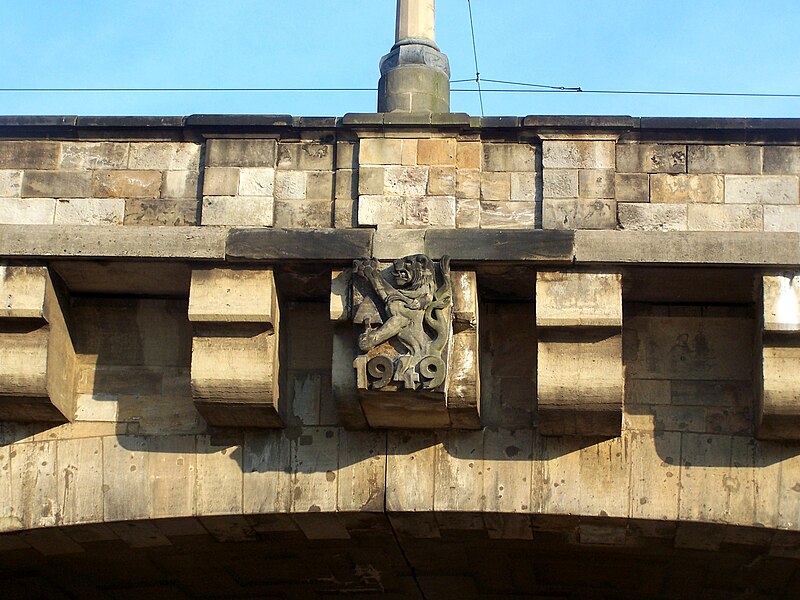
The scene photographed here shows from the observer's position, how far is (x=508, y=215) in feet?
39.4

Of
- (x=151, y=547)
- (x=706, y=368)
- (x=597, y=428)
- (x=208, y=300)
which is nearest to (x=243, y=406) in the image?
(x=208, y=300)

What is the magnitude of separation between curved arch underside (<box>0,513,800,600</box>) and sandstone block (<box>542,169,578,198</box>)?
93.4 inches

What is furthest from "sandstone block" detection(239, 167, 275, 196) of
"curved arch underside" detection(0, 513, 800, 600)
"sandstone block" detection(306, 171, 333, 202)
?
"curved arch underside" detection(0, 513, 800, 600)

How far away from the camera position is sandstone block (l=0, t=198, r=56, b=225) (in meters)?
12.4

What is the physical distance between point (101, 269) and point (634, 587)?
5.16 m

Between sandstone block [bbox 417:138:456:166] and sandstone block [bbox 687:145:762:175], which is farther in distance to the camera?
sandstone block [bbox 417:138:456:166]

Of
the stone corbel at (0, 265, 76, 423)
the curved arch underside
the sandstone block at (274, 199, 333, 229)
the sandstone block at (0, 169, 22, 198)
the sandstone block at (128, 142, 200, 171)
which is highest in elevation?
the sandstone block at (128, 142, 200, 171)

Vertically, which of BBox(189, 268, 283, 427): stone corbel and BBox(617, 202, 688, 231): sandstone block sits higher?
BBox(617, 202, 688, 231): sandstone block

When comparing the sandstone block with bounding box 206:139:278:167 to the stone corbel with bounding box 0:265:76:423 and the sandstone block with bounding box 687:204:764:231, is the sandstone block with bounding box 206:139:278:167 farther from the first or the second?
the sandstone block with bounding box 687:204:764:231

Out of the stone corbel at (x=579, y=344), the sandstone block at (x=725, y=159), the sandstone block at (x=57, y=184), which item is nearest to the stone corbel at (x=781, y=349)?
the sandstone block at (x=725, y=159)

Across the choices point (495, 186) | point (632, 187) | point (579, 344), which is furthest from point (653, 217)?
point (495, 186)

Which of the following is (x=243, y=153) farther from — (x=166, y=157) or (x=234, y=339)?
(x=234, y=339)

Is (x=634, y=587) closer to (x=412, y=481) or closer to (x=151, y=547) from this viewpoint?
(x=412, y=481)

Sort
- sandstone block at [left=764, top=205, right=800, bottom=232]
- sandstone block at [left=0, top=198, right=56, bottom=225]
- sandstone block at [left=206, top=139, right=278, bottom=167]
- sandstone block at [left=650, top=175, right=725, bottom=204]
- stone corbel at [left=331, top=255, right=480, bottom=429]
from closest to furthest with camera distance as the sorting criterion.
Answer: stone corbel at [left=331, top=255, right=480, bottom=429]
sandstone block at [left=764, top=205, right=800, bottom=232]
sandstone block at [left=650, top=175, right=725, bottom=204]
sandstone block at [left=206, top=139, right=278, bottom=167]
sandstone block at [left=0, top=198, right=56, bottom=225]
